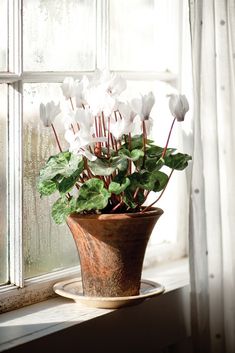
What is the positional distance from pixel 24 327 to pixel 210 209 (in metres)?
0.70

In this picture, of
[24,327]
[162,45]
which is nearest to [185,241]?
[162,45]

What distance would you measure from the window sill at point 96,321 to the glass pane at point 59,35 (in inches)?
27.5

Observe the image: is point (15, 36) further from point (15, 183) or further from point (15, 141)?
→ point (15, 183)

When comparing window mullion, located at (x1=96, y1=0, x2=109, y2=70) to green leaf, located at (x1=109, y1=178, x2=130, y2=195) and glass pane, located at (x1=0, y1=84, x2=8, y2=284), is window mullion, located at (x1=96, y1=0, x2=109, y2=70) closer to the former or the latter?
glass pane, located at (x1=0, y1=84, x2=8, y2=284)

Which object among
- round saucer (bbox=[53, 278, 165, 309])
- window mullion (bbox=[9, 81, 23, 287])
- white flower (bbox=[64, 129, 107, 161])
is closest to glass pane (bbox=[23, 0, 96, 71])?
window mullion (bbox=[9, 81, 23, 287])

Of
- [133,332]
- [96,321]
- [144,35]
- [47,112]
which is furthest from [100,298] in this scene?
[144,35]

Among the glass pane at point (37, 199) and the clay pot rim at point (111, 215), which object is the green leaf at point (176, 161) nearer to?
the clay pot rim at point (111, 215)

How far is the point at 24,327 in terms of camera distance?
2006mm

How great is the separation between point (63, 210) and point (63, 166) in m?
0.13

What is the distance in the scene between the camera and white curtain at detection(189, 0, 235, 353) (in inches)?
91.3

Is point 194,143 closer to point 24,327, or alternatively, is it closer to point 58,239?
point 58,239

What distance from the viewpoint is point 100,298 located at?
211 centimetres

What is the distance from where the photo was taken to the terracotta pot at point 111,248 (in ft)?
6.73

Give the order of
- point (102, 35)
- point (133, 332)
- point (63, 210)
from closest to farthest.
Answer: point (63, 210)
point (133, 332)
point (102, 35)
